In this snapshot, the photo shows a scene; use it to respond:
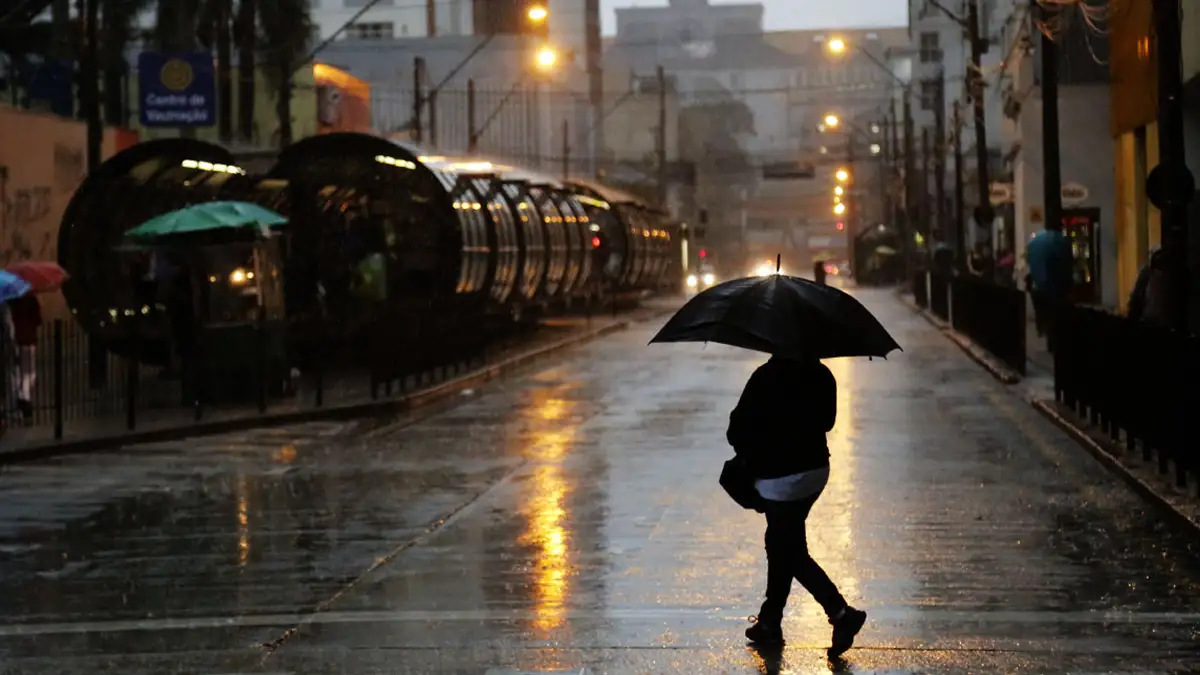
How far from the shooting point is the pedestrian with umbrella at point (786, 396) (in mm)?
8586

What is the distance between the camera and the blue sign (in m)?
35.6

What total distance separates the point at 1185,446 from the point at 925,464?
3.66 meters

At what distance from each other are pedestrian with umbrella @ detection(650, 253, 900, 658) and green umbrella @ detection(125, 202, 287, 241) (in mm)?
16696

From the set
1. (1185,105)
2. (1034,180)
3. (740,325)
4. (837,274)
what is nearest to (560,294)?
(1034,180)

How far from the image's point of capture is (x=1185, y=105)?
33.4 m

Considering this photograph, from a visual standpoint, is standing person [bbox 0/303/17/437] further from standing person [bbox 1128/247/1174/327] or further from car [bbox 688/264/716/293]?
car [bbox 688/264/716/293]

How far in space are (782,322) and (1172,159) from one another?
36.9 ft

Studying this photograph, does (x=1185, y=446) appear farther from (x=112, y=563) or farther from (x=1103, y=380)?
(x=112, y=563)

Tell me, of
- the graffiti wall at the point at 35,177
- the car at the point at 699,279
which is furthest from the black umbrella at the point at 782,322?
the car at the point at 699,279

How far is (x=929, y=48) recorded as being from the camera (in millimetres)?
117500

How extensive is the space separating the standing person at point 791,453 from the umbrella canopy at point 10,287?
1326cm

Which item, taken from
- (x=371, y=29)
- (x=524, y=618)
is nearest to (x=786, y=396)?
(x=524, y=618)

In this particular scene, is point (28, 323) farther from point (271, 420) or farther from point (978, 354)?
point (978, 354)

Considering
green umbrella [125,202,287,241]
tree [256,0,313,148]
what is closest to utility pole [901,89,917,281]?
tree [256,0,313,148]
